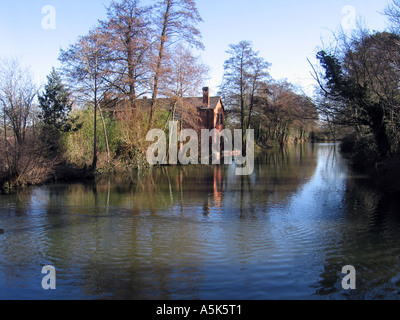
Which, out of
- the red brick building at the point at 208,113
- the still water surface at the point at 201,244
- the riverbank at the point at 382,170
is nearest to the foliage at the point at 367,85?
the riverbank at the point at 382,170

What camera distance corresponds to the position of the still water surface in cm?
550

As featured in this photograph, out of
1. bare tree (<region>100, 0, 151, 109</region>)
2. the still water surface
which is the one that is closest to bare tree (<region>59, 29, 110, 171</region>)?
bare tree (<region>100, 0, 151, 109</region>)

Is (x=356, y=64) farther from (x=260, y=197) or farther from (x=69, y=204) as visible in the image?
(x=69, y=204)

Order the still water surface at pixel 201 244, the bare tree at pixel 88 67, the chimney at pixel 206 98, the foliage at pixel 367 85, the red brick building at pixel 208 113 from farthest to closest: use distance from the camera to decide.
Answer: the chimney at pixel 206 98, the red brick building at pixel 208 113, the bare tree at pixel 88 67, the foliage at pixel 367 85, the still water surface at pixel 201 244

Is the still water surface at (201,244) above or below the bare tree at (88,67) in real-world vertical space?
below

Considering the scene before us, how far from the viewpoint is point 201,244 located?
7.59 m

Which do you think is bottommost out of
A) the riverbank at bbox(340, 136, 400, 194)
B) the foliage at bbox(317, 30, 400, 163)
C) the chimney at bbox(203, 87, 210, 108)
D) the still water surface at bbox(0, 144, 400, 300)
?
the still water surface at bbox(0, 144, 400, 300)

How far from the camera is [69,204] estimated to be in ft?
39.4

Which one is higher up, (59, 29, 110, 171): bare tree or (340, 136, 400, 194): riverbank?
(59, 29, 110, 171): bare tree

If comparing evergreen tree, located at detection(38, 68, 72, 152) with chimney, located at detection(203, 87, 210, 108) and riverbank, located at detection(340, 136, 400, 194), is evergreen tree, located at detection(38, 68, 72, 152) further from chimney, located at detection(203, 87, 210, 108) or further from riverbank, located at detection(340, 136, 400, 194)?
riverbank, located at detection(340, 136, 400, 194)

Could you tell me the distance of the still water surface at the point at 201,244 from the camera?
5504 mm

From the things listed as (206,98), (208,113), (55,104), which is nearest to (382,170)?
(55,104)

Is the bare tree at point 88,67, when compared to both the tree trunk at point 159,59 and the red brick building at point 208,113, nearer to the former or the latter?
the tree trunk at point 159,59

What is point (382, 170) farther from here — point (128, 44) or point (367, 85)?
point (128, 44)
